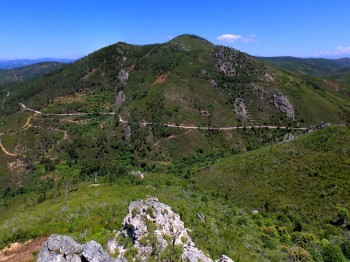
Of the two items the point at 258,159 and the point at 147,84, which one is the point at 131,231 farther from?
the point at 147,84

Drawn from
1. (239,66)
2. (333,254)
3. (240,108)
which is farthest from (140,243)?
(239,66)

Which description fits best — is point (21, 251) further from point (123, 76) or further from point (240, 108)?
point (123, 76)

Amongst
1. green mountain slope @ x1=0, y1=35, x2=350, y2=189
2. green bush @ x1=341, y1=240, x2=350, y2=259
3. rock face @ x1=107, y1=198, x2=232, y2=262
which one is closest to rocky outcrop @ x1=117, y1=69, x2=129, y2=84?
green mountain slope @ x1=0, y1=35, x2=350, y2=189

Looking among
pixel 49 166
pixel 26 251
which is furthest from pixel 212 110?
pixel 26 251

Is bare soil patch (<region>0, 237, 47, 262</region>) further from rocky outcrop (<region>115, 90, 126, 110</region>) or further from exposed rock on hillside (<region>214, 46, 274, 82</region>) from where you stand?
exposed rock on hillside (<region>214, 46, 274, 82</region>)

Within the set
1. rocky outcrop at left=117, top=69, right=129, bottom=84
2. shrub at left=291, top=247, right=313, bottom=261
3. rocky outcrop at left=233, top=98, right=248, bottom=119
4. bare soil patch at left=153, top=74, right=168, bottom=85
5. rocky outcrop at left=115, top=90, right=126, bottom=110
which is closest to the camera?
shrub at left=291, top=247, right=313, bottom=261
